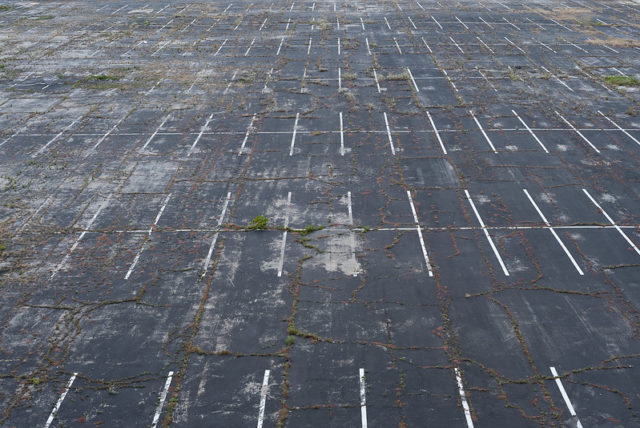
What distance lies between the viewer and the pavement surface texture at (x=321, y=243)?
39.9 feet

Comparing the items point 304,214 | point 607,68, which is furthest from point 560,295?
point 607,68

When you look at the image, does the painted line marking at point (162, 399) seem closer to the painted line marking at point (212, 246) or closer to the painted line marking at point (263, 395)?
the painted line marking at point (263, 395)

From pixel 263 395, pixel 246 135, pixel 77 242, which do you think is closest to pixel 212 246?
pixel 77 242

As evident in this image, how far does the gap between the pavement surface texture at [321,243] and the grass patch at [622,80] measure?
13.5 inches

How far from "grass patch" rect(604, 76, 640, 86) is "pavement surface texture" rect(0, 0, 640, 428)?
1.12ft

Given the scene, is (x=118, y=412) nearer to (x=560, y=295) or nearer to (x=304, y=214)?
(x=304, y=214)

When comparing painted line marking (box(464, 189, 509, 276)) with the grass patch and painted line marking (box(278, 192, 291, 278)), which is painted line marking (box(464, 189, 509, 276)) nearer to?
painted line marking (box(278, 192, 291, 278))

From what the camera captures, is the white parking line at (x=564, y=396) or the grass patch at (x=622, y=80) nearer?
the white parking line at (x=564, y=396)

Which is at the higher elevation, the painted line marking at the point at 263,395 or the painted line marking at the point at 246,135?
the painted line marking at the point at 246,135

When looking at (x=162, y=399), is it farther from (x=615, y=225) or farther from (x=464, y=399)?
(x=615, y=225)

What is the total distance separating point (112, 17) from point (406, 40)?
28.3 metres

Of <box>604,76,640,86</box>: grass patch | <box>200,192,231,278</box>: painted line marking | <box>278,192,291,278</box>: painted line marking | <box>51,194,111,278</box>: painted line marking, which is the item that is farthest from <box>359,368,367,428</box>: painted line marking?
<box>604,76,640,86</box>: grass patch

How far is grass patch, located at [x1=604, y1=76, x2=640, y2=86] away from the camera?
98.8 feet

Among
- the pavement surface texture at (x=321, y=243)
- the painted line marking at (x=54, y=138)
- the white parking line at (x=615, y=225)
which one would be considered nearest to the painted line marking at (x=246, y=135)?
the pavement surface texture at (x=321, y=243)
